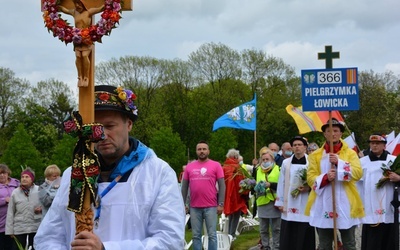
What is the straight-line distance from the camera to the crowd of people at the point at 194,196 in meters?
3.60

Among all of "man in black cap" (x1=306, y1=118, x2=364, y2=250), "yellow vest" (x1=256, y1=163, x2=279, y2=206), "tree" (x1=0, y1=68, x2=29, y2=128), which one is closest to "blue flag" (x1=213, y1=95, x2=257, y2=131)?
"yellow vest" (x1=256, y1=163, x2=279, y2=206)

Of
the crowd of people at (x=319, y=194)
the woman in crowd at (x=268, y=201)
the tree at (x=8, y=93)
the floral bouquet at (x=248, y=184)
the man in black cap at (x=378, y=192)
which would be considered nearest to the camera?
the crowd of people at (x=319, y=194)

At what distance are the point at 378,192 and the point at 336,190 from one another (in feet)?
3.18

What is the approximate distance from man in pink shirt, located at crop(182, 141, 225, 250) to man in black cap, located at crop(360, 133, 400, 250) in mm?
2642

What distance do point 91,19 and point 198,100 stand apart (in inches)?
2235

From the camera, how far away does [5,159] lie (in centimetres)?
4088

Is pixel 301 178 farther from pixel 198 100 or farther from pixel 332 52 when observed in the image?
pixel 198 100

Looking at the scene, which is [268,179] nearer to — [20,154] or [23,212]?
[23,212]

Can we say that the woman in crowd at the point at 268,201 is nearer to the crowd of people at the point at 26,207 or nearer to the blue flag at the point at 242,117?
the crowd of people at the point at 26,207

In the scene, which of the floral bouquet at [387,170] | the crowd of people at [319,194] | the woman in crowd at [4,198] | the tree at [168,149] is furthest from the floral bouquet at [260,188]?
the tree at [168,149]

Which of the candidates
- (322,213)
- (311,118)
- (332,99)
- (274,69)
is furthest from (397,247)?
(274,69)

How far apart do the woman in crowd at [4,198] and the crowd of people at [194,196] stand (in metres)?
0.02

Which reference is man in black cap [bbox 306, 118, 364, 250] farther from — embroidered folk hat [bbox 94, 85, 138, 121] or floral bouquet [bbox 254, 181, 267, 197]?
embroidered folk hat [bbox 94, 85, 138, 121]

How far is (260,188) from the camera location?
12.0m
